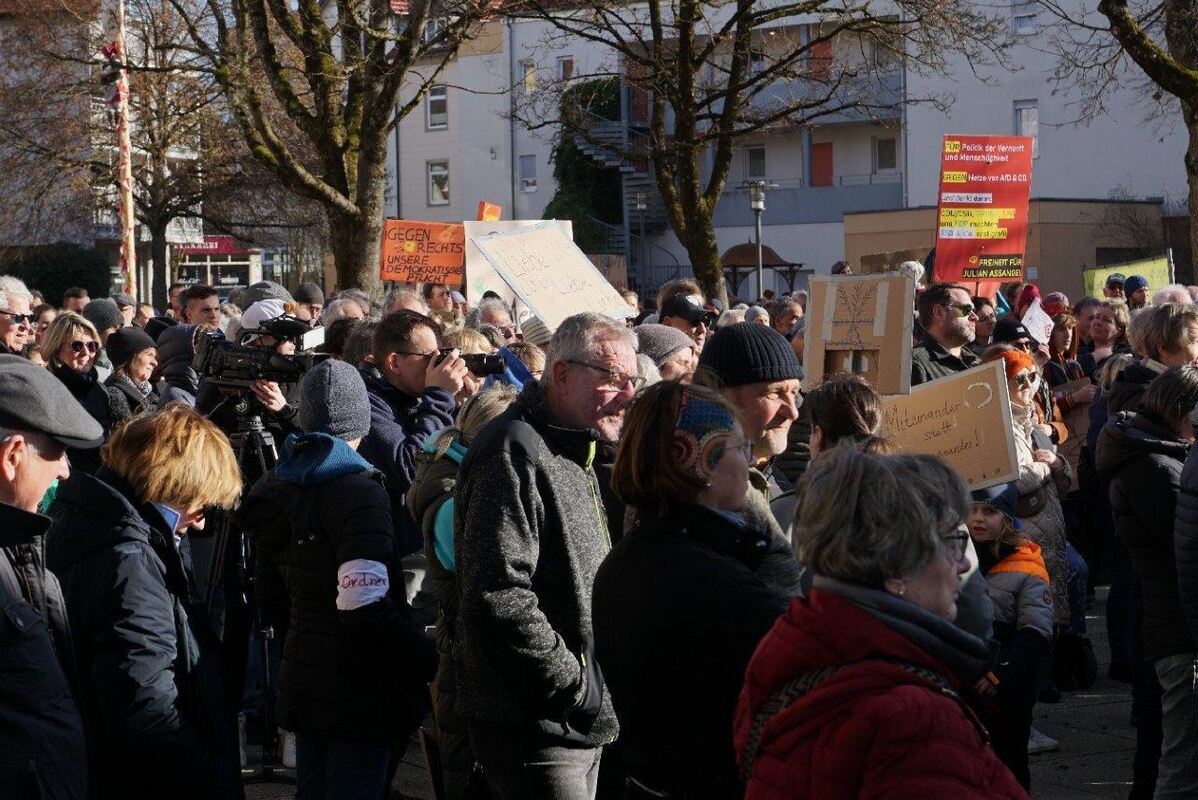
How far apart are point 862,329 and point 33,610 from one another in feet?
11.6

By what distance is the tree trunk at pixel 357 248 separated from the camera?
56.5 ft

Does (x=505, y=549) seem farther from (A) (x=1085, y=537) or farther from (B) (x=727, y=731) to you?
(A) (x=1085, y=537)

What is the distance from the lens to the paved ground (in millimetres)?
6520

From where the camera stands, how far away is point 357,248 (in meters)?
17.3

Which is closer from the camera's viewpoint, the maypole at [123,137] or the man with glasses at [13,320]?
the man with glasses at [13,320]

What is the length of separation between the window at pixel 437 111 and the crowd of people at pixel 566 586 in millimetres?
54378

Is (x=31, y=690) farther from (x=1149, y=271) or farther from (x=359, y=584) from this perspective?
(x=1149, y=271)

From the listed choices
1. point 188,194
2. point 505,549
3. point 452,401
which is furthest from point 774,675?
point 188,194

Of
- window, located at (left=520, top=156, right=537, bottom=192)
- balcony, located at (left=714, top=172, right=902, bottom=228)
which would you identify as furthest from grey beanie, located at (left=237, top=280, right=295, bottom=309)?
window, located at (left=520, top=156, right=537, bottom=192)

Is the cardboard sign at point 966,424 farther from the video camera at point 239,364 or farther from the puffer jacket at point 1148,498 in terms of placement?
the video camera at point 239,364

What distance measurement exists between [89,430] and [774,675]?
164cm

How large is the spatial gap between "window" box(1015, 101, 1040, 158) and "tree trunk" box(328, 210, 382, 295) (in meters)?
29.7

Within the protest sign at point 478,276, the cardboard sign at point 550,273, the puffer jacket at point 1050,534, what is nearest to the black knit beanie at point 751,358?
→ the puffer jacket at point 1050,534

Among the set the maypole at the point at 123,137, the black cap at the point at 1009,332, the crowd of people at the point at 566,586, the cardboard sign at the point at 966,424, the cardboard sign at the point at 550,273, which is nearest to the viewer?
the crowd of people at the point at 566,586
